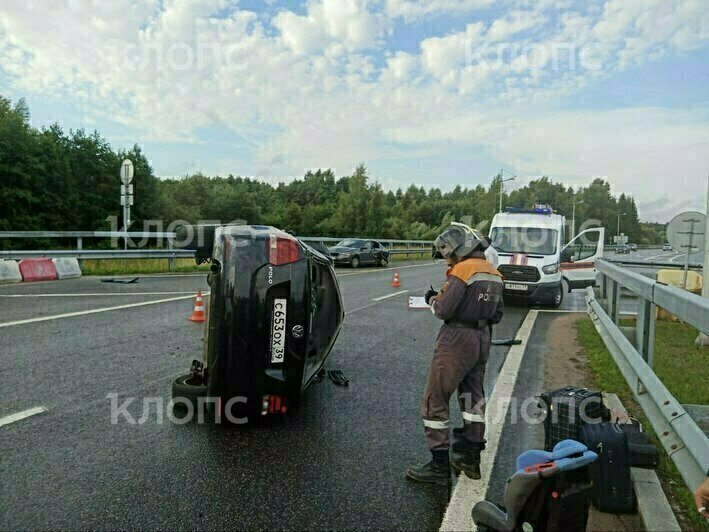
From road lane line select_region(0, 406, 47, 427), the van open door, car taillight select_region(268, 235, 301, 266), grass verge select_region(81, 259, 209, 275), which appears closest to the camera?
car taillight select_region(268, 235, 301, 266)

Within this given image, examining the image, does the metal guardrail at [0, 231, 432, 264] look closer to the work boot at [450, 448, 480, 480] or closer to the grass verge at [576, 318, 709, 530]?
the grass verge at [576, 318, 709, 530]

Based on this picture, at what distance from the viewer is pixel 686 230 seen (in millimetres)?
10812

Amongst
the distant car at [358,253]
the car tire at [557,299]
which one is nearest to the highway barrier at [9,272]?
the car tire at [557,299]

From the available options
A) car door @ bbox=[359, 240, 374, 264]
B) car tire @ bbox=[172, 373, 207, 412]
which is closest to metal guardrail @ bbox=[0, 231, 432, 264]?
car door @ bbox=[359, 240, 374, 264]

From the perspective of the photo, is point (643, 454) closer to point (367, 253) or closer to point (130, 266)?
point (130, 266)

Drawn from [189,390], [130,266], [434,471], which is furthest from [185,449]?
[130,266]

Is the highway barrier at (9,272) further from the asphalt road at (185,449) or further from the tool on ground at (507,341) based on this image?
the tool on ground at (507,341)

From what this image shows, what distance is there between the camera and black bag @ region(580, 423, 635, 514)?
3.09 metres

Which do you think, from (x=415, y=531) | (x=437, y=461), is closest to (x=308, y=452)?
(x=437, y=461)

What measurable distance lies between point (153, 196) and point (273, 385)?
4622cm

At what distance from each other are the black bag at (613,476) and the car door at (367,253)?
23.4 metres

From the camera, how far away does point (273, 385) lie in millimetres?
3807

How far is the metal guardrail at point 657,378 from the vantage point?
2459mm

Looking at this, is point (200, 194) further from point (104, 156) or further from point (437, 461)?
point (437, 461)
